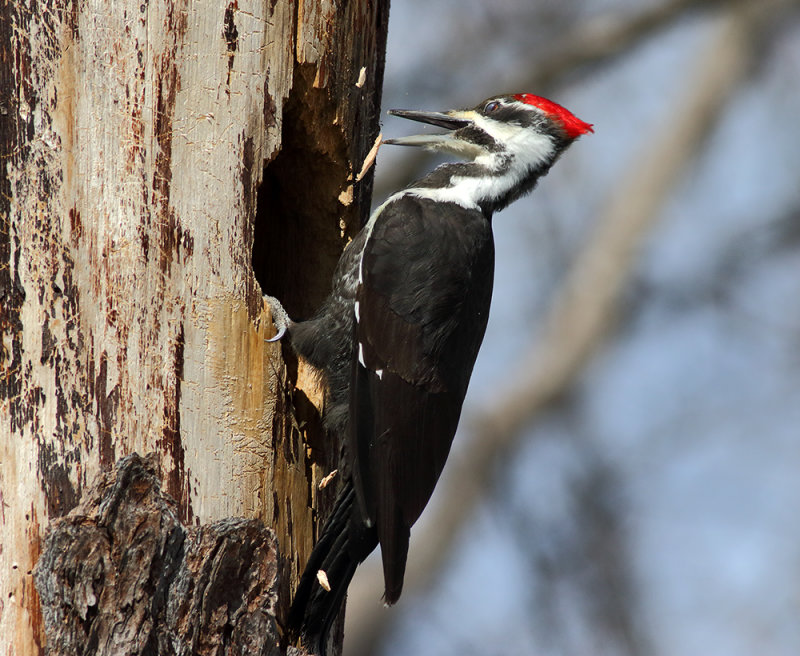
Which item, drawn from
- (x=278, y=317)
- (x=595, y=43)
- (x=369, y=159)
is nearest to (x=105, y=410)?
(x=278, y=317)

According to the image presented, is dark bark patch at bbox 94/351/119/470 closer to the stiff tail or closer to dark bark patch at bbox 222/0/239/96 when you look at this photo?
the stiff tail

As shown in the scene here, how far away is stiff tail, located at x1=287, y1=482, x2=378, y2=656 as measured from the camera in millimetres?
2736

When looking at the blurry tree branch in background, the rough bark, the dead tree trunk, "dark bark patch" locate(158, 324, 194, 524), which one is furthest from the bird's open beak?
the blurry tree branch in background

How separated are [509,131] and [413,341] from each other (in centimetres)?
93

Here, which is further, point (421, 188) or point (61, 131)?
point (421, 188)

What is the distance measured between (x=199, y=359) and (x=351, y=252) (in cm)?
81

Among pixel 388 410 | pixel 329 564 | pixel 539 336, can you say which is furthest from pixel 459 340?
pixel 539 336

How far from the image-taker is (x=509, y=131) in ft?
12.3

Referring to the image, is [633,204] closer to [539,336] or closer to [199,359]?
[539,336]

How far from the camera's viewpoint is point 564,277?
7.46 metres

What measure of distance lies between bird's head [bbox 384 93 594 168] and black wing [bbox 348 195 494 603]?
0.36 metres

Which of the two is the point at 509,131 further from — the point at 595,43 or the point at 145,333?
the point at 595,43

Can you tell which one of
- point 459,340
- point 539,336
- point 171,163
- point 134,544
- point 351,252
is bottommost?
point 539,336

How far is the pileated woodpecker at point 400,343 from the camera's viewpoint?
2.95m
